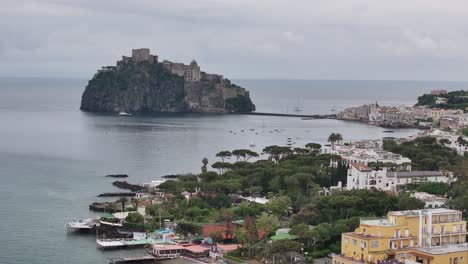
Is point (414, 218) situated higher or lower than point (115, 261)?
higher

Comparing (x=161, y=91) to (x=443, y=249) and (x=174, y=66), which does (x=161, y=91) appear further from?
(x=443, y=249)

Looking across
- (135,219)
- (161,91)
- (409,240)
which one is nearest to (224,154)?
(135,219)

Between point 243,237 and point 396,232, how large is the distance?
7084 millimetres

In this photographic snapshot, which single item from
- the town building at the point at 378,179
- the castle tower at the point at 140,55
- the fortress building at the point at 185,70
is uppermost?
the castle tower at the point at 140,55

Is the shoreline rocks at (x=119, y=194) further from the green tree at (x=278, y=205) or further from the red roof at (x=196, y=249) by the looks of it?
the red roof at (x=196, y=249)

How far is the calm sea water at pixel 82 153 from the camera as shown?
118 feet

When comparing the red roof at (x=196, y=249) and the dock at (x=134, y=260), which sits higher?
the red roof at (x=196, y=249)

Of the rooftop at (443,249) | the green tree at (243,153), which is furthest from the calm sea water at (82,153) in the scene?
the rooftop at (443,249)

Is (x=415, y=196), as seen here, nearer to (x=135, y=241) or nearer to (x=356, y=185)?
(x=356, y=185)

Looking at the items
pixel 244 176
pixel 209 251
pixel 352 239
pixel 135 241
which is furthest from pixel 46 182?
pixel 352 239

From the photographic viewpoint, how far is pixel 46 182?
52.0 m

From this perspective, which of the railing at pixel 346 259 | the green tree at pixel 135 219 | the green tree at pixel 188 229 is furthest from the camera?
the green tree at pixel 135 219

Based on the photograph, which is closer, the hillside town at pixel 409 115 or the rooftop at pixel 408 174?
the rooftop at pixel 408 174

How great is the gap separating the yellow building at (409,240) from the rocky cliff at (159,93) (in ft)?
350
